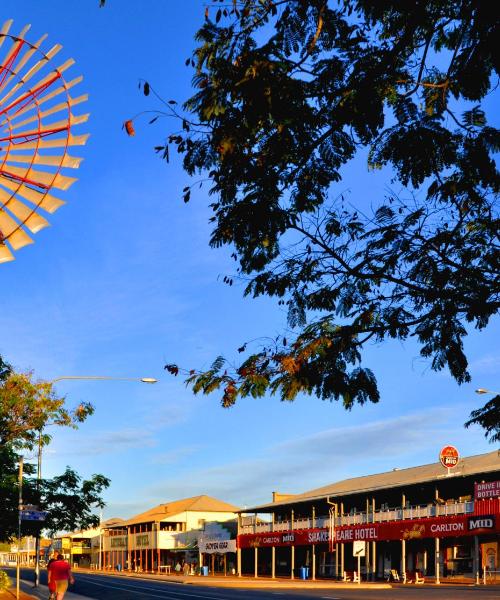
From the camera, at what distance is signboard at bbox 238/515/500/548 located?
47.6m

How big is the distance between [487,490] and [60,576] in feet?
100

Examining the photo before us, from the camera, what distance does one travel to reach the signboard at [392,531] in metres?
47.6

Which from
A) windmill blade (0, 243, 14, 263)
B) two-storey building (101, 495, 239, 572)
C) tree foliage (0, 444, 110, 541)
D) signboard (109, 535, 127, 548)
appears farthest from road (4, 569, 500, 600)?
signboard (109, 535, 127, 548)

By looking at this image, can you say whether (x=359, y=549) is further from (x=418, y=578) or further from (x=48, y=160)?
(x=48, y=160)

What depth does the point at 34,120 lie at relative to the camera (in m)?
22.6

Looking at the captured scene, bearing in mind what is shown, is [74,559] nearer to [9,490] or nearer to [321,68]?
[9,490]

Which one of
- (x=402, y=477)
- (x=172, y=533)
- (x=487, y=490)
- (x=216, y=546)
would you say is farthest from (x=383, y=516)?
(x=172, y=533)

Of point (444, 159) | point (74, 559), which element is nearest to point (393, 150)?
point (444, 159)

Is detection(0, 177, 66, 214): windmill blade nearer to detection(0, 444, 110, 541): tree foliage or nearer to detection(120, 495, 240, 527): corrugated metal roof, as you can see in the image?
detection(0, 444, 110, 541): tree foliage

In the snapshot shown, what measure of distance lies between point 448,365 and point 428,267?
1.18 metres

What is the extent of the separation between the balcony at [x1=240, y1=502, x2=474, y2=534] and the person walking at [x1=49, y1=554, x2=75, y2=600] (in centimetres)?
3117

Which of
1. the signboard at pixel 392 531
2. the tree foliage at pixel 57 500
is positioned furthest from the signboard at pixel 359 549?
the tree foliage at pixel 57 500

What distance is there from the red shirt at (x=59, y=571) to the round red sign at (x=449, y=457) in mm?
34053

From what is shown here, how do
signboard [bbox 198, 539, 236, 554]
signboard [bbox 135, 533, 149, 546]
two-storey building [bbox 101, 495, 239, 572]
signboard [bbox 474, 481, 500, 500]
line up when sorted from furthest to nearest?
signboard [bbox 135, 533, 149, 546]
two-storey building [bbox 101, 495, 239, 572]
signboard [bbox 198, 539, 236, 554]
signboard [bbox 474, 481, 500, 500]
